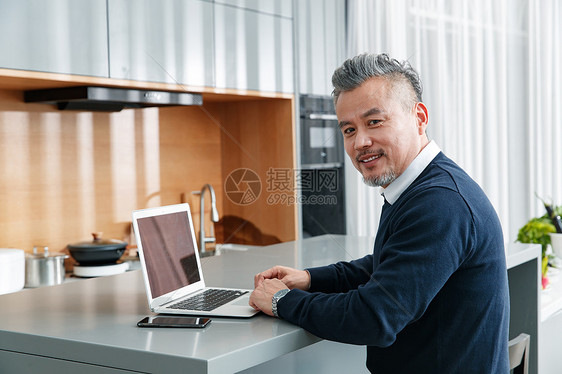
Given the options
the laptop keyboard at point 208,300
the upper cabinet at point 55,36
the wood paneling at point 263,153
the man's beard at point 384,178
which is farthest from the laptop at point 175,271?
the wood paneling at point 263,153

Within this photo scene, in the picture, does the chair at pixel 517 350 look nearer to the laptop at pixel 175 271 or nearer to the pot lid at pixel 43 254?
the laptop at pixel 175 271

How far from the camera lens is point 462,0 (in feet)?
10.6

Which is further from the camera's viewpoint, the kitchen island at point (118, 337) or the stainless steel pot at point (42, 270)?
the stainless steel pot at point (42, 270)

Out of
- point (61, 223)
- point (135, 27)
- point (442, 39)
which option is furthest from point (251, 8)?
point (61, 223)

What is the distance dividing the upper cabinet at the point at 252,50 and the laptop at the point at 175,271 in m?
1.72

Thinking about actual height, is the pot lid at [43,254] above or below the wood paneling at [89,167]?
below

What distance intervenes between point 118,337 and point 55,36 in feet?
5.28

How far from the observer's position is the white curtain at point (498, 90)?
10.2 feet

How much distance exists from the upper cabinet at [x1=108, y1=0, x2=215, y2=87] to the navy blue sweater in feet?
5.52

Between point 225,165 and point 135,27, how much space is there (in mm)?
1306

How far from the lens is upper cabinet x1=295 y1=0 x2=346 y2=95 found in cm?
348

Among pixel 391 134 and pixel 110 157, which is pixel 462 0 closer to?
pixel 110 157

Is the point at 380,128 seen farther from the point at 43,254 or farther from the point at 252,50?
the point at 252,50

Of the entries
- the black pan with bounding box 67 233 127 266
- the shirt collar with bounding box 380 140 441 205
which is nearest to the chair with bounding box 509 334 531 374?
the shirt collar with bounding box 380 140 441 205
